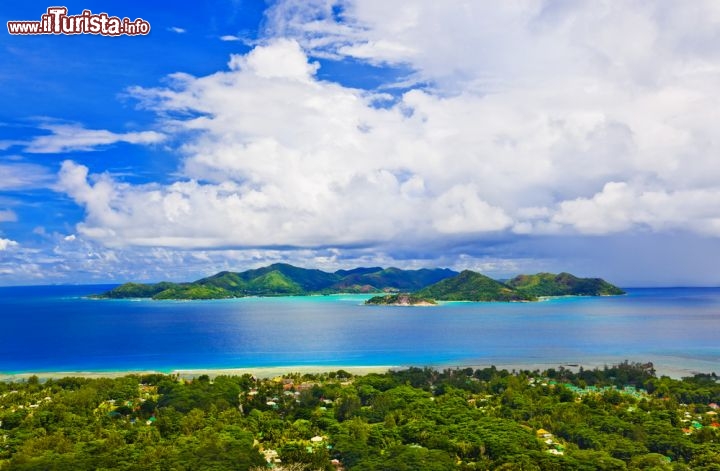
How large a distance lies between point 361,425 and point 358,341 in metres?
66.7

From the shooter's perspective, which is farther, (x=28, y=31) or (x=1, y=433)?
(x=1, y=433)

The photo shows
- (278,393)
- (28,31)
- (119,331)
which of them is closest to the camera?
(28,31)

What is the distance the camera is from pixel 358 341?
338 ft

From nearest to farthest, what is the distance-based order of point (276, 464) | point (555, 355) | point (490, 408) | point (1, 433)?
point (276, 464)
point (1, 433)
point (490, 408)
point (555, 355)

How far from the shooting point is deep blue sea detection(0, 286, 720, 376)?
78938 millimetres

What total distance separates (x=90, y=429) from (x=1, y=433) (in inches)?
235

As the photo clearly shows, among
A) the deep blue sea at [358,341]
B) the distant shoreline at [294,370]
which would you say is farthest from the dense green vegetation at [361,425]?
the deep blue sea at [358,341]

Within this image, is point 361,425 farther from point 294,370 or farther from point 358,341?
point 358,341

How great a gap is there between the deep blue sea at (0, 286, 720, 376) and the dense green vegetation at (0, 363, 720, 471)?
24925 mm

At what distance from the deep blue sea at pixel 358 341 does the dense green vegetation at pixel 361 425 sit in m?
24.9

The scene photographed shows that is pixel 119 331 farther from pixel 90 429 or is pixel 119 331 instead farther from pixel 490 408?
pixel 490 408

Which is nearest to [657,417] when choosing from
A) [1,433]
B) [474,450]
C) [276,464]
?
[474,450]

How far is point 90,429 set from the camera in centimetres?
3700

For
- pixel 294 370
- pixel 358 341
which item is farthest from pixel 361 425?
pixel 358 341
